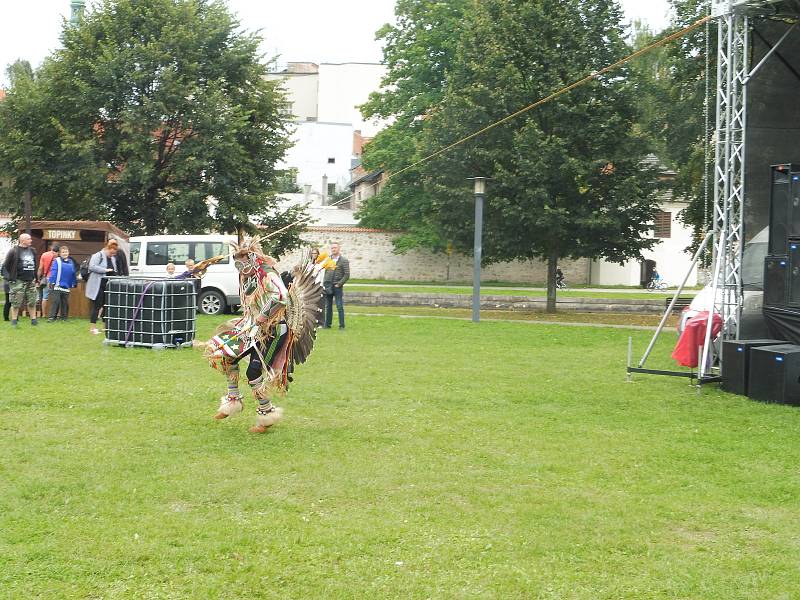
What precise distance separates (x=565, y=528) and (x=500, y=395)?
18.5 ft

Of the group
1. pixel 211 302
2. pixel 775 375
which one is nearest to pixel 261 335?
pixel 775 375

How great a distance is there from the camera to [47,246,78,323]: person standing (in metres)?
21.5

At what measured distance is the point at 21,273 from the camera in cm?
1992

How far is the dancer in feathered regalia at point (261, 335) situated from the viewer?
30.5 ft

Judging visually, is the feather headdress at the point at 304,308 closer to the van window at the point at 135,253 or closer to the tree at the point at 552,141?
the van window at the point at 135,253

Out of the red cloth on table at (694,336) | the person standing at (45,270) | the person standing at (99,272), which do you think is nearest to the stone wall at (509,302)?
the person standing at (45,270)

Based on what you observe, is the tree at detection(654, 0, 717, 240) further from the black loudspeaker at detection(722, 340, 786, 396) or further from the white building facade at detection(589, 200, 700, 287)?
the white building facade at detection(589, 200, 700, 287)

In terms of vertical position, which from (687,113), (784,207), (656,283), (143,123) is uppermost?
(687,113)

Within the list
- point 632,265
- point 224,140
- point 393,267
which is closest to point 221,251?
point 224,140

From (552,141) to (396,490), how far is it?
67.9ft

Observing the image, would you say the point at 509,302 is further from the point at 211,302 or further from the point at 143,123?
the point at 143,123

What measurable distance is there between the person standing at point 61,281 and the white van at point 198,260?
3.37 metres

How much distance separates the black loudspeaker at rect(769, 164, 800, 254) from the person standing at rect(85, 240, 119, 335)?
11.8 m

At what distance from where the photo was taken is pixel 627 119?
27.3 metres
